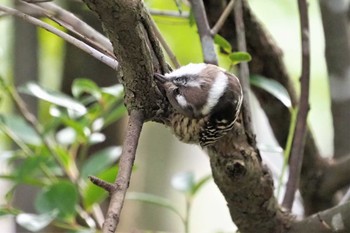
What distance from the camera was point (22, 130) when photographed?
1225 mm

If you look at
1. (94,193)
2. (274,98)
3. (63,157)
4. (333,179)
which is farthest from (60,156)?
(333,179)

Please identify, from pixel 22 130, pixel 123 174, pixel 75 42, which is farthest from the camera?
pixel 22 130

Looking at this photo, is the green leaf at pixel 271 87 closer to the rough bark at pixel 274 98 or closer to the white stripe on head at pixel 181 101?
the rough bark at pixel 274 98

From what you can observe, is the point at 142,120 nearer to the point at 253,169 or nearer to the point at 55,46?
the point at 253,169

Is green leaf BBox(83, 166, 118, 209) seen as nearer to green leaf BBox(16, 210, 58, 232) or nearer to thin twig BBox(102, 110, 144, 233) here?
green leaf BBox(16, 210, 58, 232)

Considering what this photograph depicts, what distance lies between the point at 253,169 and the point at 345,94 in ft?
1.62

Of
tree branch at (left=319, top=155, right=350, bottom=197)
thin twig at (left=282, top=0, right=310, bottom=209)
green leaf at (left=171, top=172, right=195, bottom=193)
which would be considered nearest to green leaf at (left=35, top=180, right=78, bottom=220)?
green leaf at (left=171, top=172, right=195, bottom=193)

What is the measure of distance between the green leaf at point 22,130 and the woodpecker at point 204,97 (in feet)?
1.52

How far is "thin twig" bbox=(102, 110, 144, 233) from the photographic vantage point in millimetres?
593

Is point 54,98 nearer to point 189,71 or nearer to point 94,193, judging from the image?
point 94,193

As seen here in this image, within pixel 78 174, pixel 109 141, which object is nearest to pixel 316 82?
pixel 109 141

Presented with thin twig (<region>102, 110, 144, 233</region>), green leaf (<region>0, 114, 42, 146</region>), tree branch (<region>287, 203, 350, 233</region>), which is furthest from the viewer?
green leaf (<region>0, 114, 42, 146</region>)

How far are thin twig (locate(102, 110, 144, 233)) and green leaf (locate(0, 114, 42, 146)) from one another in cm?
52

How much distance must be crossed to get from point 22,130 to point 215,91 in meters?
0.52
